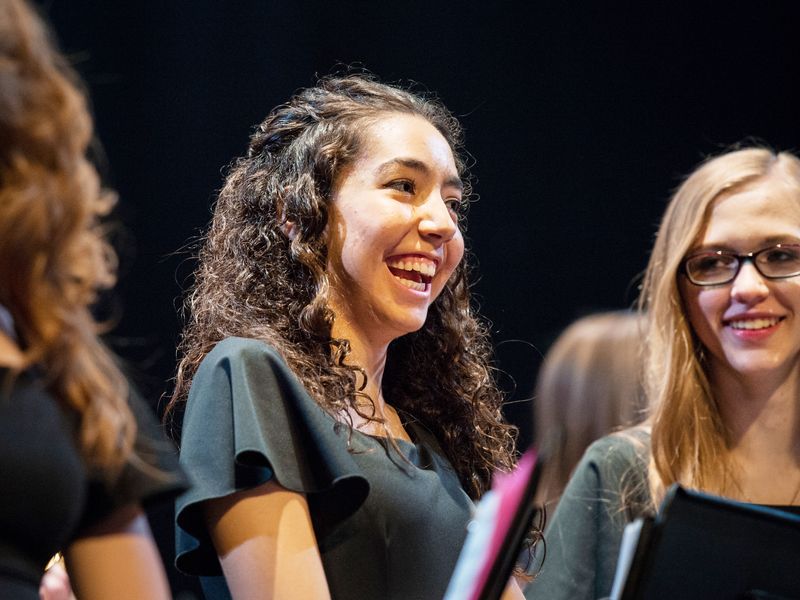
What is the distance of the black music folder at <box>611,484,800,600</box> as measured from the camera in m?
1.80

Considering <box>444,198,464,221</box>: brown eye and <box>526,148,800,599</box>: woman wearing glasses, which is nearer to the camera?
<box>444,198,464,221</box>: brown eye

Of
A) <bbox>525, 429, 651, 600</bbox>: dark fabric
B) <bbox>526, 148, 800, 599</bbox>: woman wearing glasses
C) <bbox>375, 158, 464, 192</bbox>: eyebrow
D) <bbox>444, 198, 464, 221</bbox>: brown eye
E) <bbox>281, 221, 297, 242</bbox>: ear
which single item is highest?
<bbox>375, 158, 464, 192</bbox>: eyebrow

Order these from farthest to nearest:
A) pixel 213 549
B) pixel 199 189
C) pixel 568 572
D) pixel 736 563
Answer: pixel 199 189 → pixel 568 572 → pixel 213 549 → pixel 736 563

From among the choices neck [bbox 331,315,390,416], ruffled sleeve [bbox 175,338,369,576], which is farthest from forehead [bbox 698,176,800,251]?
ruffled sleeve [bbox 175,338,369,576]

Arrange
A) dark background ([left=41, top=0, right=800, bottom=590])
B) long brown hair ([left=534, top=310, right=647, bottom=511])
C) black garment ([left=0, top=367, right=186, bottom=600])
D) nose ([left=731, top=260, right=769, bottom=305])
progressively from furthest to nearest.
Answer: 1. dark background ([left=41, top=0, right=800, bottom=590])
2. long brown hair ([left=534, top=310, right=647, bottom=511])
3. nose ([left=731, top=260, right=769, bottom=305])
4. black garment ([left=0, top=367, right=186, bottom=600])

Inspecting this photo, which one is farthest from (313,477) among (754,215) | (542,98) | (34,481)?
(542,98)

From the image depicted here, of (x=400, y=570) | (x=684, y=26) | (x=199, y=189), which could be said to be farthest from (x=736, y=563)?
(x=684, y=26)

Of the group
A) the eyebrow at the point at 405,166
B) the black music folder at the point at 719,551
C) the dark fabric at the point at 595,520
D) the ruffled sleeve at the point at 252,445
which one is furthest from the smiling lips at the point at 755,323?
the ruffled sleeve at the point at 252,445

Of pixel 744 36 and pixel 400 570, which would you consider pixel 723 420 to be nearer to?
pixel 400 570

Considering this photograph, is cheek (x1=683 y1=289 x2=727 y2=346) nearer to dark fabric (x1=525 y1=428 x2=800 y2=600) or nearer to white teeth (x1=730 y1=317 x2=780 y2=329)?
white teeth (x1=730 y1=317 x2=780 y2=329)

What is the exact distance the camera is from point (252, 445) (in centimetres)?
200

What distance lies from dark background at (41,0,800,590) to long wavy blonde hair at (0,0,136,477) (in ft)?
7.84

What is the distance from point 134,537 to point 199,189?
2.38 metres

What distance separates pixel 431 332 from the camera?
2.73m
